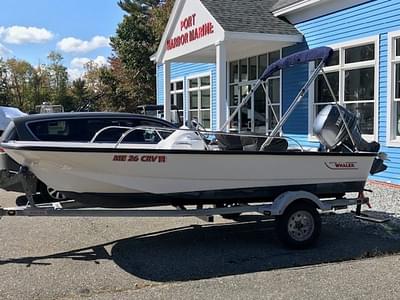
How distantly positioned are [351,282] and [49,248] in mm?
3585

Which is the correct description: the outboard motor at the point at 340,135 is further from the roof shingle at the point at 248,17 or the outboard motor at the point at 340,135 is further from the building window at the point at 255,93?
the building window at the point at 255,93

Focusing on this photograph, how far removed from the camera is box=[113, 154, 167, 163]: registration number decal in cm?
571

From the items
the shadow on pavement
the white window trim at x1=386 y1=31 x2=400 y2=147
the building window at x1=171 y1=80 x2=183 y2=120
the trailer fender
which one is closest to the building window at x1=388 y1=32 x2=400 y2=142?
the white window trim at x1=386 y1=31 x2=400 y2=147

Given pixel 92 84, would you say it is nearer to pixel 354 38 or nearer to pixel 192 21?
pixel 192 21

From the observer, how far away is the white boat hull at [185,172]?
5.66 meters

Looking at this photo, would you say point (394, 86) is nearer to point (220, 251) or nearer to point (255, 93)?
point (255, 93)

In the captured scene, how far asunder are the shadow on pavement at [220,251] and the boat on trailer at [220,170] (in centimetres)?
40

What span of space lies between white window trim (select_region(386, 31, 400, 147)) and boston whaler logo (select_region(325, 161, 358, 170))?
4364 mm

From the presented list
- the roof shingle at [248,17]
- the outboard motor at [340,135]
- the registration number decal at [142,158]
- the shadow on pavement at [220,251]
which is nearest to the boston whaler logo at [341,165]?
the outboard motor at [340,135]

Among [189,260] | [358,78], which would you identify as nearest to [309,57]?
[189,260]

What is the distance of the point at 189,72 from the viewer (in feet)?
68.4

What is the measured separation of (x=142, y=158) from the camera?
5.78 metres

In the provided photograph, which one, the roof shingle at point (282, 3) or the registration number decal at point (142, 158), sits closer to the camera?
the registration number decal at point (142, 158)

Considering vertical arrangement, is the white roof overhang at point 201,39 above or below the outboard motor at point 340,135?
above
